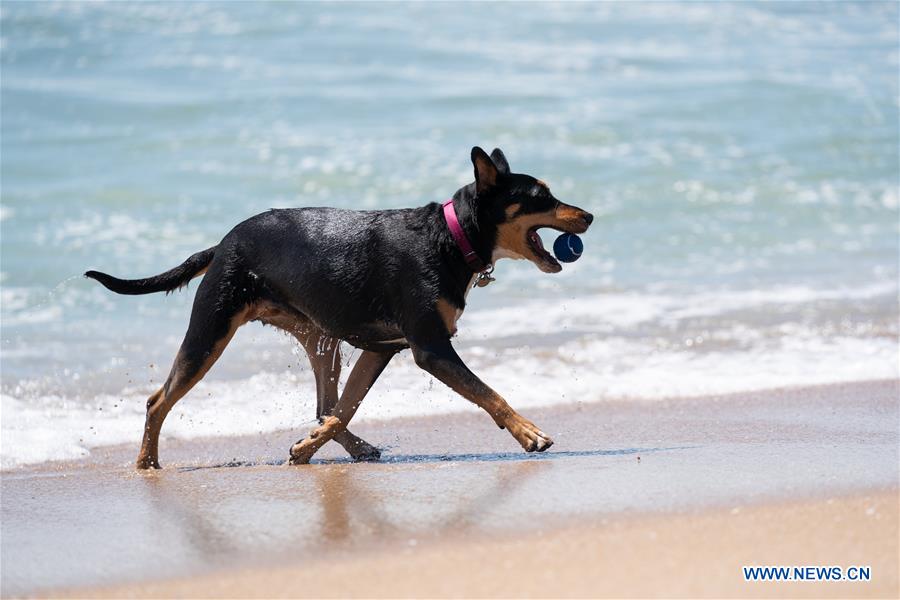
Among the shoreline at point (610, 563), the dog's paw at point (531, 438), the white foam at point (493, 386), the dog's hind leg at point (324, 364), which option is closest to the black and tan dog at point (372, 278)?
the dog's paw at point (531, 438)

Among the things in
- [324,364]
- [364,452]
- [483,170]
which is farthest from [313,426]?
[483,170]

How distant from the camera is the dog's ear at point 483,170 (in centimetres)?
601

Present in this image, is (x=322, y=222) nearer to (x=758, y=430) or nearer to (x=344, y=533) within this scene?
(x=344, y=533)

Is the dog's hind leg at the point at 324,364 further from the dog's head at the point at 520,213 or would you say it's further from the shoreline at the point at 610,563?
the shoreline at the point at 610,563

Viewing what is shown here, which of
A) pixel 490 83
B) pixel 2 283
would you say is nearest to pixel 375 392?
pixel 2 283

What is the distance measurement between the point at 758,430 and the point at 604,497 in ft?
6.45

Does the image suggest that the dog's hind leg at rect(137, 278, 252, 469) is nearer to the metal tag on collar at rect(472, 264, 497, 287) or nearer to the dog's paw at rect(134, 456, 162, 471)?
the dog's paw at rect(134, 456, 162, 471)

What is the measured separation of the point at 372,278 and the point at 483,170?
84 cm

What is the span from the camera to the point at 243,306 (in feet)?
21.5

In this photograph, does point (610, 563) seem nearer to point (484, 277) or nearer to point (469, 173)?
point (484, 277)

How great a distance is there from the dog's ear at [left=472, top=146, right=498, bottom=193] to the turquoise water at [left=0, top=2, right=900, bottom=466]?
Result: 216 centimetres

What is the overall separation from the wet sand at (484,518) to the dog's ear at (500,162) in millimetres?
1508

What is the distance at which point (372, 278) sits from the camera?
6.35 m

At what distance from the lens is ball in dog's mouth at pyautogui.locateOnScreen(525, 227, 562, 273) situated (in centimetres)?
630
